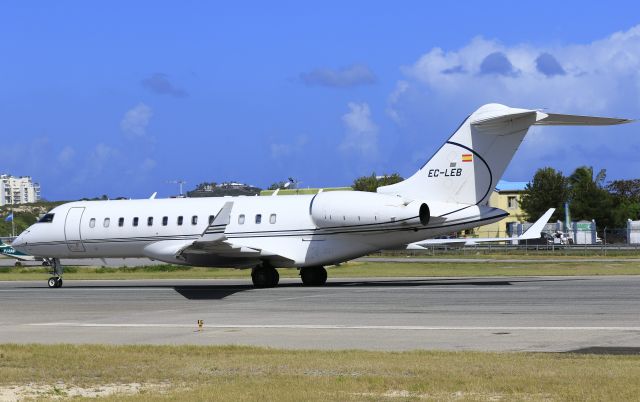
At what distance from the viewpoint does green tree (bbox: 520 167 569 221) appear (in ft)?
355

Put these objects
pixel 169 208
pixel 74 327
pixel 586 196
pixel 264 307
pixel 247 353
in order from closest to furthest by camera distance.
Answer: pixel 247 353 < pixel 74 327 < pixel 264 307 < pixel 169 208 < pixel 586 196

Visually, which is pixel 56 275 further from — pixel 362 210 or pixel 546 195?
pixel 546 195

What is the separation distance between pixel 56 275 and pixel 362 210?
13.0 metres

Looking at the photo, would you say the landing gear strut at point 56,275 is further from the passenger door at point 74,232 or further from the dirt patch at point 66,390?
the dirt patch at point 66,390

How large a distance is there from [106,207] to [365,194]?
10.5 metres

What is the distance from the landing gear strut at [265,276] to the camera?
31812 mm

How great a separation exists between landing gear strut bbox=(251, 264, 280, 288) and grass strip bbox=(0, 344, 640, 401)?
53.7 feet

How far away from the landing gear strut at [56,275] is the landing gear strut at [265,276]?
8.21 meters

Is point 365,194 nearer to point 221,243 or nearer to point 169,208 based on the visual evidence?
point 221,243

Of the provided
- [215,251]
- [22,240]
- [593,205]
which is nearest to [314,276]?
[215,251]

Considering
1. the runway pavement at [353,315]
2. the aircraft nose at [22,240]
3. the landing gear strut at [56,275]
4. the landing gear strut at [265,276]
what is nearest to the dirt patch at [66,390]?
the runway pavement at [353,315]

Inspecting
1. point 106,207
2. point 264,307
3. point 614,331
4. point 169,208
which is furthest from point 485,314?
point 106,207

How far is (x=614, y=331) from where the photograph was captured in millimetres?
16625

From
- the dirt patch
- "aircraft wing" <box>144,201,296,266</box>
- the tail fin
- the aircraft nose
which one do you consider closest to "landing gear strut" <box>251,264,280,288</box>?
"aircraft wing" <box>144,201,296,266</box>
